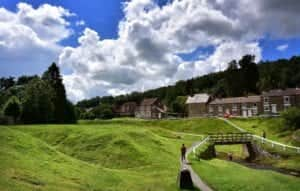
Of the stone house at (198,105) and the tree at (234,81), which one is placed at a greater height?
the tree at (234,81)

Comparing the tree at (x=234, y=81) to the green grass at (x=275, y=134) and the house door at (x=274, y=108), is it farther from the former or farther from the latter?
the green grass at (x=275, y=134)

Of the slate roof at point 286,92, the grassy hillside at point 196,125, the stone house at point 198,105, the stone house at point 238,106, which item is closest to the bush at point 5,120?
the grassy hillside at point 196,125

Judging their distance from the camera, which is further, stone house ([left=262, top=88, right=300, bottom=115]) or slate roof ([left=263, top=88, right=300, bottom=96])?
slate roof ([left=263, top=88, right=300, bottom=96])

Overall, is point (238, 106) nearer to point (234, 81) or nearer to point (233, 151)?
point (234, 81)

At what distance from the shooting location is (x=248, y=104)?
12744 centimetres

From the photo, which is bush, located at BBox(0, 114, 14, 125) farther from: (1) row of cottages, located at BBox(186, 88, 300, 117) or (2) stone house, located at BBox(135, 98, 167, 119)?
(2) stone house, located at BBox(135, 98, 167, 119)

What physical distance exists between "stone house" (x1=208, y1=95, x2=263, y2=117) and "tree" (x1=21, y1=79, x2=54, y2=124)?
61.2 metres

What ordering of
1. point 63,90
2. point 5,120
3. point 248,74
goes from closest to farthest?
point 5,120
point 63,90
point 248,74

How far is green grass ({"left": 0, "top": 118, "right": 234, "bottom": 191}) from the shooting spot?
23797 millimetres

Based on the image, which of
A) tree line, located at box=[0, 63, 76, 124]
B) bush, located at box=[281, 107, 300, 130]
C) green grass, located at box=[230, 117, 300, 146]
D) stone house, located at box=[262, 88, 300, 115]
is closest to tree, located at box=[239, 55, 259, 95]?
stone house, located at box=[262, 88, 300, 115]

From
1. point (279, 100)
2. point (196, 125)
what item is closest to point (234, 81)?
point (279, 100)

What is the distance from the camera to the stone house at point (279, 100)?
371ft

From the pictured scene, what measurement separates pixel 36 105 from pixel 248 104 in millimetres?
65428

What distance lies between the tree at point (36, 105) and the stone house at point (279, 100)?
59.3m
